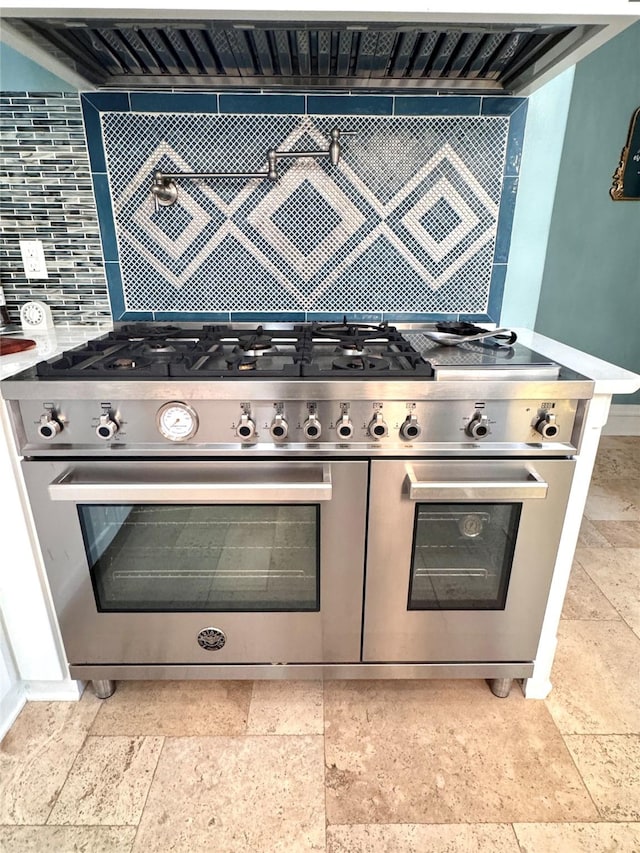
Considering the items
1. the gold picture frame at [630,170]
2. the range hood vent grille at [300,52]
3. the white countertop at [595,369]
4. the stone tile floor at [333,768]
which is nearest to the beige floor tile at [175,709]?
the stone tile floor at [333,768]

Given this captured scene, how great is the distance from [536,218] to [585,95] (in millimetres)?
1813

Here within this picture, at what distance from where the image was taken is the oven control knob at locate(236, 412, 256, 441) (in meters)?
1.05

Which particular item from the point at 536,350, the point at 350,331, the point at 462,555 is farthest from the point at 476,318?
the point at 462,555

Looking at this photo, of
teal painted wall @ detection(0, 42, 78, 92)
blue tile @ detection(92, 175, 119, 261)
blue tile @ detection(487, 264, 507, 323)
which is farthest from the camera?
blue tile @ detection(487, 264, 507, 323)

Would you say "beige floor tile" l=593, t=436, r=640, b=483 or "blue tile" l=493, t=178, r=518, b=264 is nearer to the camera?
"blue tile" l=493, t=178, r=518, b=264

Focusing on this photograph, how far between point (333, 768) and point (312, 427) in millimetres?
865

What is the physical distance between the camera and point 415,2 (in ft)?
3.19

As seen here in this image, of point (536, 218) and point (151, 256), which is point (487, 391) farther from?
point (151, 256)

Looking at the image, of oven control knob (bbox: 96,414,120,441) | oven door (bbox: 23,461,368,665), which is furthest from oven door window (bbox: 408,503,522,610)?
oven control knob (bbox: 96,414,120,441)

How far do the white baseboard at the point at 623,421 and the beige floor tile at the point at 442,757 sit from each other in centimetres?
260

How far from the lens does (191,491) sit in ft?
3.51

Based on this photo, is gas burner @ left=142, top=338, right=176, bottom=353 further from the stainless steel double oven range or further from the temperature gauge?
the temperature gauge

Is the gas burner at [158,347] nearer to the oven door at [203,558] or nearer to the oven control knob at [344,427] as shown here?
the oven door at [203,558]

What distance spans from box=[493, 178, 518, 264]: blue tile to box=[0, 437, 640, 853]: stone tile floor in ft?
4.43
